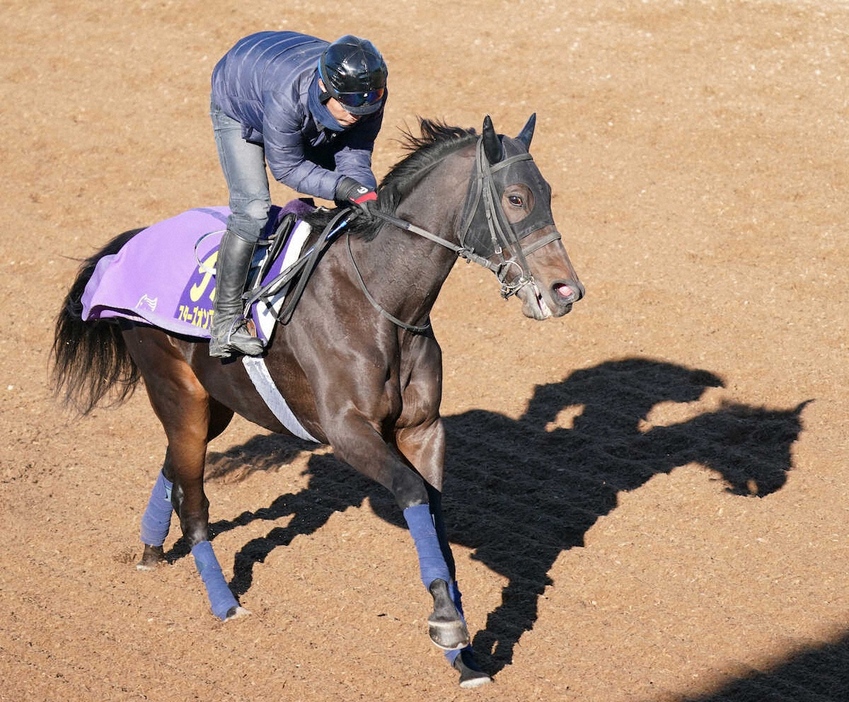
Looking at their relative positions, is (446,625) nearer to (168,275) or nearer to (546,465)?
(168,275)

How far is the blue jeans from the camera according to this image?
5.30 metres

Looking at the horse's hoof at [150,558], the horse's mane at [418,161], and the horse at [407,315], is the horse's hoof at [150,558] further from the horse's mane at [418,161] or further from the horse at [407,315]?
the horse's mane at [418,161]

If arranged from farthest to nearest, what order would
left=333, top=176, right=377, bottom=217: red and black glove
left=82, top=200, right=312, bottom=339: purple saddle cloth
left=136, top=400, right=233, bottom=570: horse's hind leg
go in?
1. left=136, top=400, right=233, bottom=570: horse's hind leg
2. left=82, top=200, right=312, bottom=339: purple saddle cloth
3. left=333, top=176, right=377, bottom=217: red and black glove

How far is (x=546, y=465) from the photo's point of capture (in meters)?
7.28

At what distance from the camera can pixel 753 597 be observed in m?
5.67

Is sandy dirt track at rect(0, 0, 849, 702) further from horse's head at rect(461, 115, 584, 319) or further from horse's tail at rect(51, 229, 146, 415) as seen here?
horse's head at rect(461, 115, 584, 319)

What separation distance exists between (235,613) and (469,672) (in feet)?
4.57

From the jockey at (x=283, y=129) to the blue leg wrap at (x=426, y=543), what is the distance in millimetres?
1186

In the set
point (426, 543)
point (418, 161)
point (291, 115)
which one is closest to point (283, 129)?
point (291, 115)

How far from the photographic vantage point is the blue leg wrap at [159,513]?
6.37 m

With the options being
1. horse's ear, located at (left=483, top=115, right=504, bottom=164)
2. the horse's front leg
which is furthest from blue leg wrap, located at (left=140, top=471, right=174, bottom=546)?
horse's ear, located at (left=483, top=115, right=504, bottom=164)

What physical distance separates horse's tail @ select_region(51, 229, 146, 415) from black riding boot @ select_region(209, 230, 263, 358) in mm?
1434

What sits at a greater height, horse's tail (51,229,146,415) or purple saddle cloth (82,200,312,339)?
purple saddle cloth (82,200,312,339)

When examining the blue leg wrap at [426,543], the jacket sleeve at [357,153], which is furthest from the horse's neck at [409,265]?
the blue leg wrap at [426,543]
